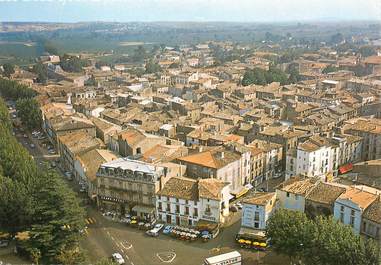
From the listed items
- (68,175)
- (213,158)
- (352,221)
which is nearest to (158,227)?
(213,158)

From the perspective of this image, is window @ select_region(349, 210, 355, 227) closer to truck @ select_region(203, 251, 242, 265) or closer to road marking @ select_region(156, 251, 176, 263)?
truck @ select_region(203, 251, 242, 265)

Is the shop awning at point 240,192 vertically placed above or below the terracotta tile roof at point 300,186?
below

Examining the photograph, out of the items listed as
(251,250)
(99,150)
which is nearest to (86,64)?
(99,150)

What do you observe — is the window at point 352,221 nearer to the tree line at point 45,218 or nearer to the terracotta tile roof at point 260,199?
the terracotta tile roof at point 260,199

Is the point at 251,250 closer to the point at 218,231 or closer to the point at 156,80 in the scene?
the point at 218,231

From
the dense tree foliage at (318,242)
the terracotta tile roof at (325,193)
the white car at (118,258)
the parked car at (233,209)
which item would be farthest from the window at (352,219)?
the white car at (118,258)

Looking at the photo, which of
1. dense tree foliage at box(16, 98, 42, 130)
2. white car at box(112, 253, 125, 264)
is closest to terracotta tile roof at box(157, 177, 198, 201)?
white car at box(112, 253, 125, 264)
